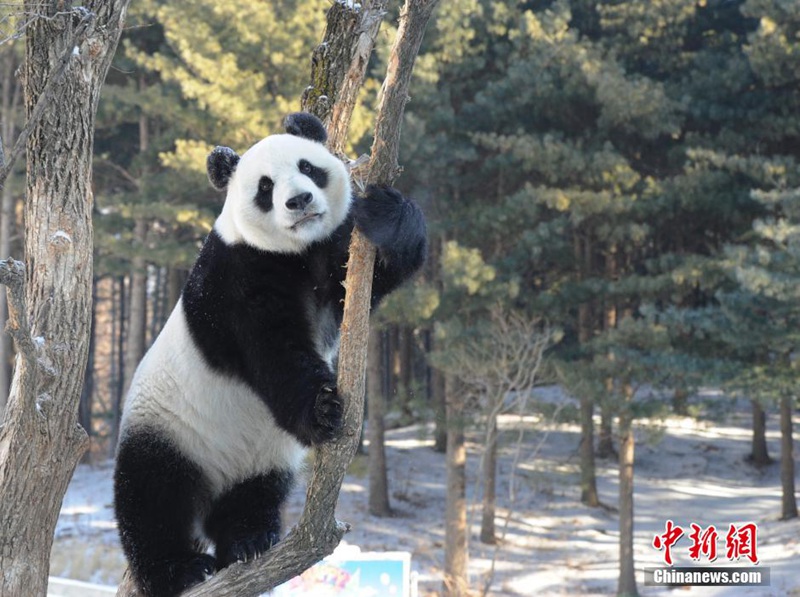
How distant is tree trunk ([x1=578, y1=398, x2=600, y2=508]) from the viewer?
48.9 ft

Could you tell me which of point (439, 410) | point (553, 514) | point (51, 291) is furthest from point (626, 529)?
point (51, 291)

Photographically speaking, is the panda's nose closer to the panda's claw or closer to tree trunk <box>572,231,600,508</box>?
the panda's claw

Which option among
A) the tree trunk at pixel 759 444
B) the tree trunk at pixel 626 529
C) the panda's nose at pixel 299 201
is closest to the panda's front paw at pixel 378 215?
the panda's nose at pixel 299 201

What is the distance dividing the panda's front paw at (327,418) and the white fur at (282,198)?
2.05 ft

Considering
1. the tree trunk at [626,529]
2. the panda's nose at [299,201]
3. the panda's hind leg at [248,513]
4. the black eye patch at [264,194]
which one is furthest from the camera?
the tree trunk at [626,529]

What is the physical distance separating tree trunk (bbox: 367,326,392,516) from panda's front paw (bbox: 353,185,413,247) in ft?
38.3

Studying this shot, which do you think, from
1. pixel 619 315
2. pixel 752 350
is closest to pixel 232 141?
pixel 752 350

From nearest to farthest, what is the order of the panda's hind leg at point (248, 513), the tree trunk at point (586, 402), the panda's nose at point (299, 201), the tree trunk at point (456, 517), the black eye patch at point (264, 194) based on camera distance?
1. the panda's nose at point (299, 201)
2. the black eye patch at point (264, 194)
3. the panda's hind leg at point (248, 513)
4. the tree trunk at point (456, 517)
5. the tree trunk at point (586, 402)

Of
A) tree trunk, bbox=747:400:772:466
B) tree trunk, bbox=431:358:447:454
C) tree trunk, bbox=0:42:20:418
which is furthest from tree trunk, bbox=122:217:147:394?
tree trunk, bbox=747:400:772:466

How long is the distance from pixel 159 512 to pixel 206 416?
36 cm

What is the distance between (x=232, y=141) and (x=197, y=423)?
9.73m

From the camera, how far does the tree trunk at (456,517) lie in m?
12.8

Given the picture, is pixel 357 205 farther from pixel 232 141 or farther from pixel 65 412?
pixel 232 141

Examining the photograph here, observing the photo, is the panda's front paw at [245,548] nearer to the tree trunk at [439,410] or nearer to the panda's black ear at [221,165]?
the panda's black ear at [221,165]
